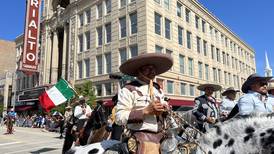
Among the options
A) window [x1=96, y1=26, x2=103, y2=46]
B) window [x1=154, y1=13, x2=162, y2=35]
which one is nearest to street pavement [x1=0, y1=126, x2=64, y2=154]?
window [x1=154, y1=13, x2=162, y2=35]

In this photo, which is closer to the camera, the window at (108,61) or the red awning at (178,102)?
the red awning at (178,102)

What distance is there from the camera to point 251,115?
2.36 metres

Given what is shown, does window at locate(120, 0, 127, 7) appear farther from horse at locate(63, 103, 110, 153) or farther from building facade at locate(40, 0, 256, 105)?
horse at locate(63, 103, 110, 153)

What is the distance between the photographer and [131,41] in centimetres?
2769

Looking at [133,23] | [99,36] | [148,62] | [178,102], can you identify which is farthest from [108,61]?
[148,62]

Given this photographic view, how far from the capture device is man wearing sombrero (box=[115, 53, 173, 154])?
9.43 ft

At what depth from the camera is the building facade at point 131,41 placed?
28.0 metres

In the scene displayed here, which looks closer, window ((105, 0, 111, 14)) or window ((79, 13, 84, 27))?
window ((105, 0, 111, 14))

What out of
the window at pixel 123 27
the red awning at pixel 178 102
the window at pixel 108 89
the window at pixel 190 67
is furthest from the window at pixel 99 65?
the window at pixel 190 67

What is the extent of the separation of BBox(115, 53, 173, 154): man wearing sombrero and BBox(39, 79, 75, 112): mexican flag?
747 centimetres

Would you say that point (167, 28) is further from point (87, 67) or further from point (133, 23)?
point (87, 67)

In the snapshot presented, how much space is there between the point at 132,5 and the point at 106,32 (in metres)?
4.13

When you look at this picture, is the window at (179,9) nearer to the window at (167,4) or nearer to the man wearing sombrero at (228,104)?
the window at (167,4)

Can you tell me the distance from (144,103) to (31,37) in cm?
2998
